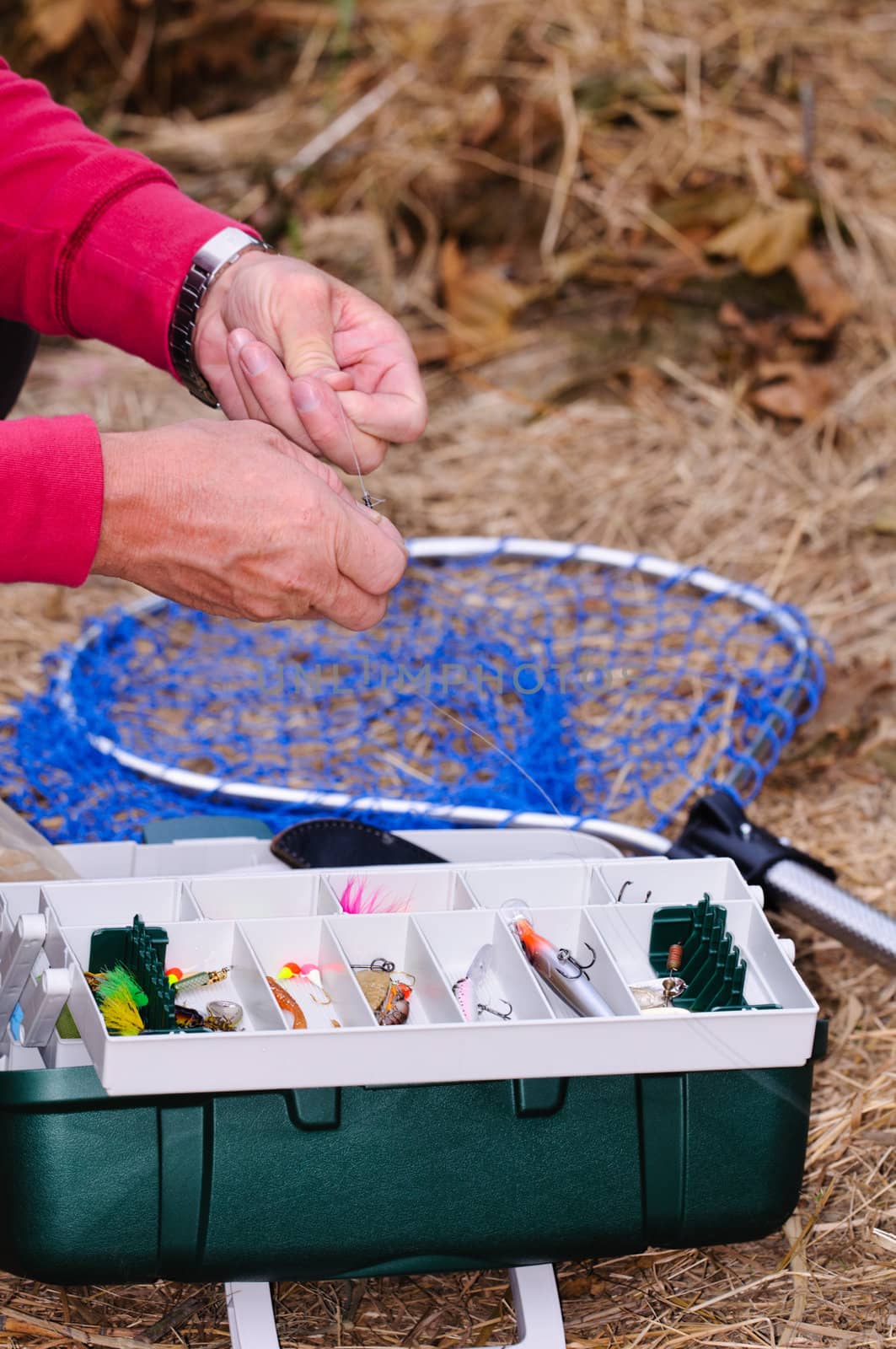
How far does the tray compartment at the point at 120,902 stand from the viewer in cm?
121

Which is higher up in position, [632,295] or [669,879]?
[669,879]

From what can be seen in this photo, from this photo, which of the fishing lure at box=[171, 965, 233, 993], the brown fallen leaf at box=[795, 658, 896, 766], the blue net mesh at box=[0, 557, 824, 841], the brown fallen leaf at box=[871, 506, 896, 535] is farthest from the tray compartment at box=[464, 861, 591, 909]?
the brown fallen leaf at box=[871, 506, 896, 535]

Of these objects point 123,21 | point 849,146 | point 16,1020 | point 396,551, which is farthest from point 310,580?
point 123,21

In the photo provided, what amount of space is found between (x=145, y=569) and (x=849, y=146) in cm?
244

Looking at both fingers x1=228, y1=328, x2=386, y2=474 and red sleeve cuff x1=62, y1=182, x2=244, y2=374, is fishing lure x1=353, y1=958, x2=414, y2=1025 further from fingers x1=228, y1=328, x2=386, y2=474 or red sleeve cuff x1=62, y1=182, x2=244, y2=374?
red sleeve cuff x1=62, y1=182, x2=244, y2=374

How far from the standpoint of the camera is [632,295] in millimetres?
2955

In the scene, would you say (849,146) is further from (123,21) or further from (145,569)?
(145,569)

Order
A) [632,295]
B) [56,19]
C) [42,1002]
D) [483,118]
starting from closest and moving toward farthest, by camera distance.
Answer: [42,1002] → [632,295] → [483,118] → [56,19]

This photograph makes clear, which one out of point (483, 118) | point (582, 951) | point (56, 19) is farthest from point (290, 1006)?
point (56, 19)

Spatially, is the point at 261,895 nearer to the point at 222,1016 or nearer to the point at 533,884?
the point at 222,1016

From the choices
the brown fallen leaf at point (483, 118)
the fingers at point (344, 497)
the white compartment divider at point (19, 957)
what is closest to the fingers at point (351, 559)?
the fingers at point (344, 497)

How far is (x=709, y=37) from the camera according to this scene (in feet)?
11.1

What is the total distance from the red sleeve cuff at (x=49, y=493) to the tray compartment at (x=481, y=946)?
43cm

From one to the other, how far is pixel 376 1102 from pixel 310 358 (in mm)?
722
